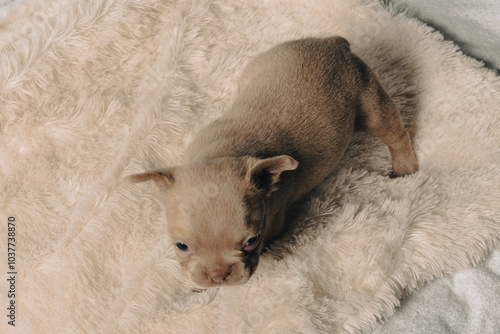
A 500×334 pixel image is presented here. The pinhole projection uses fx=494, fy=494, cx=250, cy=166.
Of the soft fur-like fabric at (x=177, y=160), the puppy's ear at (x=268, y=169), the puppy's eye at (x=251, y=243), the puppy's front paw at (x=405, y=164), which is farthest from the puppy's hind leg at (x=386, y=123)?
the puppy's eye at (x=251, y=243)

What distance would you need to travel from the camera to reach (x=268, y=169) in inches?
75.8

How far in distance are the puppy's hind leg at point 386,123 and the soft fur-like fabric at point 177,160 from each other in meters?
0.11

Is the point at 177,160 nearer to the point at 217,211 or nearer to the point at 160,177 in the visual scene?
the point at 160,177

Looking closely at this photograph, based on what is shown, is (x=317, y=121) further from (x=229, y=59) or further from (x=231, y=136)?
(x=229, y=59)

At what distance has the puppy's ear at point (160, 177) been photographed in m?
1.88

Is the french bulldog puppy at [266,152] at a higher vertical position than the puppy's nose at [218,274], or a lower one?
higher

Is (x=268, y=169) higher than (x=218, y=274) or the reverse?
higher

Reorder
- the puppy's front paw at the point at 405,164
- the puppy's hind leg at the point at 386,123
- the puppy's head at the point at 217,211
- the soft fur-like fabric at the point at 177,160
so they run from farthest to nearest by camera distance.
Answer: the puppy's front paw at the point at 405,164 < the puppy's hind leg at the point at 386,123 < the soft fur-like fabric at the point at 177,160 < the puppy's head at the point at 217,211

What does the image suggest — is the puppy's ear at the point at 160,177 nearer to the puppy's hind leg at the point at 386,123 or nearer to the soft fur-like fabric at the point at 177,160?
the soft fur-like fabric at the point at 177,160

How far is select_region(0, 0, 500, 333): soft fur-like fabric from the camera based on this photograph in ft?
7.41

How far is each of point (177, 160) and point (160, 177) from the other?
892 mm

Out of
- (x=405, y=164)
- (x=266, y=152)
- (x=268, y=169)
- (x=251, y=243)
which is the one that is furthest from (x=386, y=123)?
(x=251, y=243)

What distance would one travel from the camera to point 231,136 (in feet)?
7.29

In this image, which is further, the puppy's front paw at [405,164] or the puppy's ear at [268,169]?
the puppy's front paw at [405,164]
